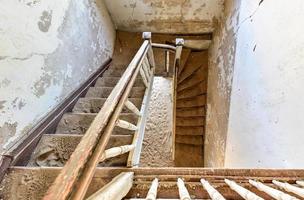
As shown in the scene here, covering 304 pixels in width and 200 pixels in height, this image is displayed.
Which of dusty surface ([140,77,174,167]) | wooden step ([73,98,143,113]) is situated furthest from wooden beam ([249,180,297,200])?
dusty surface ([140,77,174,167])

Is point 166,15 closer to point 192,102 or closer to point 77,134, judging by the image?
point 192,102

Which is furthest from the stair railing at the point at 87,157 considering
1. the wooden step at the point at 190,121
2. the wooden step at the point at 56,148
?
the wooden step at the point at 190,121

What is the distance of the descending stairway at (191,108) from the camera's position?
4.21 metres

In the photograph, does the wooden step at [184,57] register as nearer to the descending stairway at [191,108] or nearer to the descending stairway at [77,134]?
the descending stairway at [191,108]

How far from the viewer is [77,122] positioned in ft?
6.48

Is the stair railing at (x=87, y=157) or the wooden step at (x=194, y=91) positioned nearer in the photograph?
the stair railing at (x=87, y=157)

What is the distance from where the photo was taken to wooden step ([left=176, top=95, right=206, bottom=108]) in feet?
13.8

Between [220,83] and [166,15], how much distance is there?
4.74 ft

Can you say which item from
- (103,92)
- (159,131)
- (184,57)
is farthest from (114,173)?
(184,57)

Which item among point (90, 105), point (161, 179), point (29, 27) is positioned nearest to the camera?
point (161, 179)

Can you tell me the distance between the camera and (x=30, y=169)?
1342 millimetres

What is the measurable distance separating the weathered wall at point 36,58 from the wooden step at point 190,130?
7.62ft

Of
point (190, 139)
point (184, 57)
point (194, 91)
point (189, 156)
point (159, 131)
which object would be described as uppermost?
point (184, 57)

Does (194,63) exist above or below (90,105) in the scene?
above
